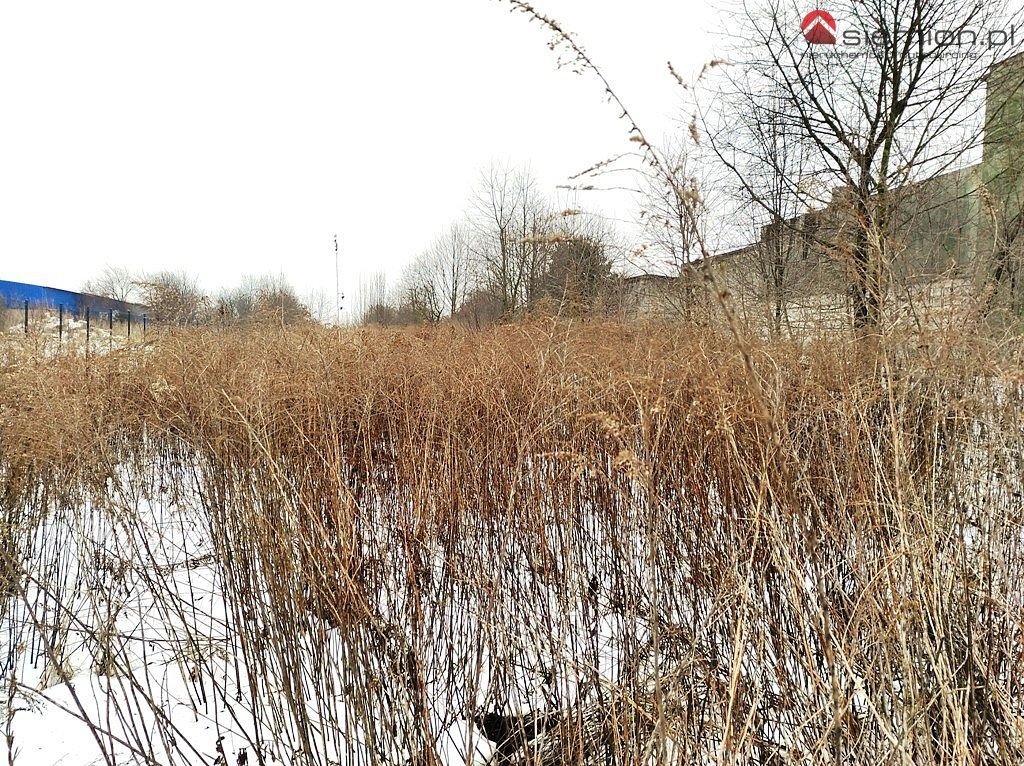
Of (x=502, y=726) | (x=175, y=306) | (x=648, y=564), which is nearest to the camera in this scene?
(x=648, y=564)

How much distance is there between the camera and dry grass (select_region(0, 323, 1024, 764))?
3.72 ft

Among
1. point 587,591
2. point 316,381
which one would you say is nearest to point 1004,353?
point 587,591

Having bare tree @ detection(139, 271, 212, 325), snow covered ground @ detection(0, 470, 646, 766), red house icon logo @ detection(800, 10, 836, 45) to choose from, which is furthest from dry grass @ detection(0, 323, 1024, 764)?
red house icon logo @ detection(800, 10, 836, 45)

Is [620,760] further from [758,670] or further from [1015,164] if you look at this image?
[1015,164]

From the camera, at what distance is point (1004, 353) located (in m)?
1.67

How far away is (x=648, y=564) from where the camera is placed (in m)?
1.27

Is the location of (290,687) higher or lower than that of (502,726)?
higher

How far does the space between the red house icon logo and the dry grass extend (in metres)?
8.03

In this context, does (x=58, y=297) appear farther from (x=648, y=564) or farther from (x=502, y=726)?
(x=648, y=564)

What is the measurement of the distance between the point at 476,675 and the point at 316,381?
1.32 meters

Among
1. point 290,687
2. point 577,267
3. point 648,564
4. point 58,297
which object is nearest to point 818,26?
point 577,267

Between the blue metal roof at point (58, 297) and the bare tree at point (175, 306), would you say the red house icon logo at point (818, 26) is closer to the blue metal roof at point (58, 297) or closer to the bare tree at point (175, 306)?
the bare tree at point (175, 306)

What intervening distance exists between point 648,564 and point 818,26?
9.69m

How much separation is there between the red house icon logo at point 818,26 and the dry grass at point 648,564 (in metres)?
8.03
